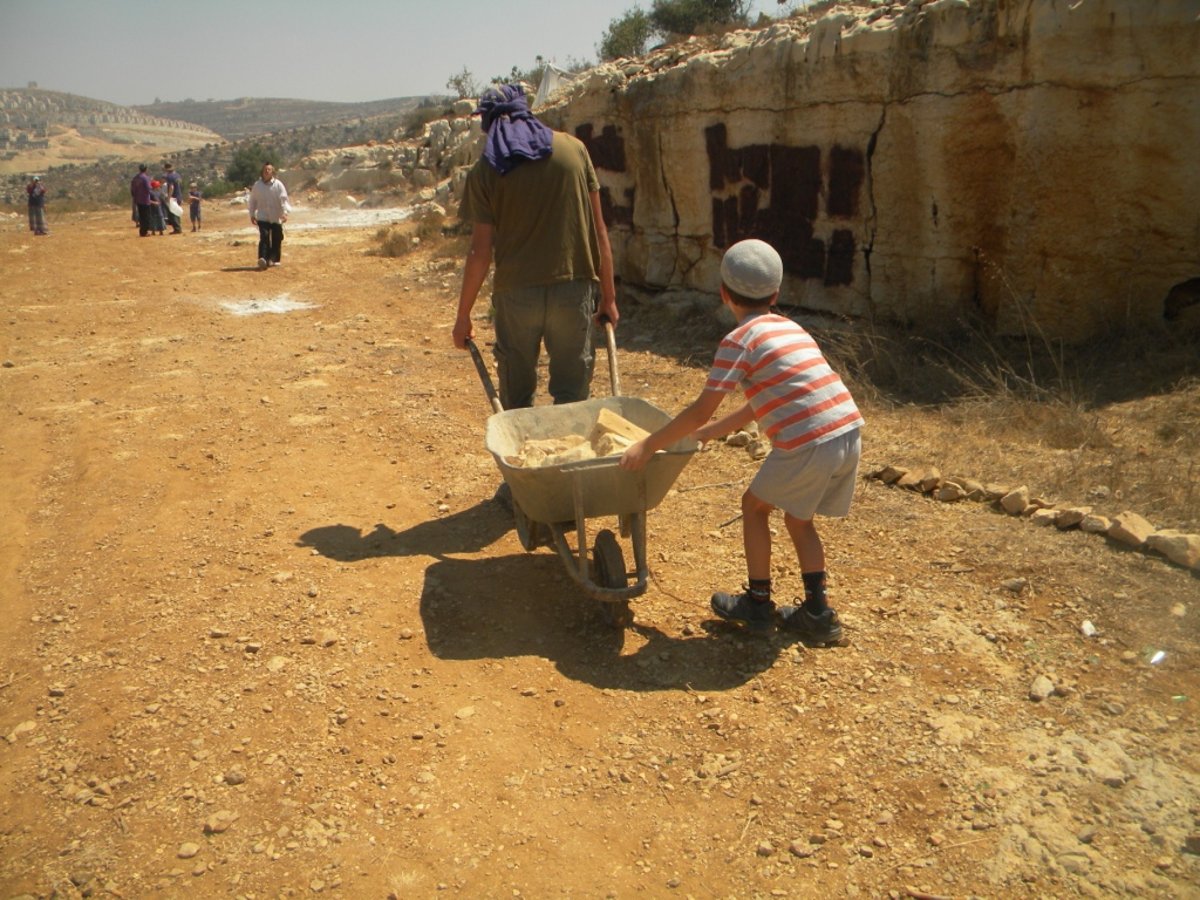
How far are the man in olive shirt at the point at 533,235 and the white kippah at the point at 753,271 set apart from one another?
47.9 inches

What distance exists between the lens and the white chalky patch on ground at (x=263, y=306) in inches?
410

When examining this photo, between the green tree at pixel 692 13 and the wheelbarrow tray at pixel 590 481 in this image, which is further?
the green tree at pixel 692 13

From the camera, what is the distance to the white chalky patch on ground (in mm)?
10424

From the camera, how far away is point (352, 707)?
317 centimetres

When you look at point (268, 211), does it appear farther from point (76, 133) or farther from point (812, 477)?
point (76, 133)

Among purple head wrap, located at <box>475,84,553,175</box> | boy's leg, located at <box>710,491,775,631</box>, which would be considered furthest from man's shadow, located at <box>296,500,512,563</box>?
purple head wrap, located at <box>475,84,553,175</box>

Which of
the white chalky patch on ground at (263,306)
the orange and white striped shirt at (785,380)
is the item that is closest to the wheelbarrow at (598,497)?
the orange and white striped shirt at (785,380)

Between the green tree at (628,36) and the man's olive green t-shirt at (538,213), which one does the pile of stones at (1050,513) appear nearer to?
the man's olive green t-shirt at (538,213)

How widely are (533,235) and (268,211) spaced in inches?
397

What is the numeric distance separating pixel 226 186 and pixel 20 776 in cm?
3220

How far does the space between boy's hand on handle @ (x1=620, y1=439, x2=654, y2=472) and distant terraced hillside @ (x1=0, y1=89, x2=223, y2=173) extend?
229 ft

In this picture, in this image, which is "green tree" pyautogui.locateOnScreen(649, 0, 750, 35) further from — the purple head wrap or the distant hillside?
the distant hillside

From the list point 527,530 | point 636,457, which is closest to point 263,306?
point 527,530

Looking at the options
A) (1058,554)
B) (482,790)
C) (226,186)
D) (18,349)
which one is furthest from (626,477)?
(226,186)
